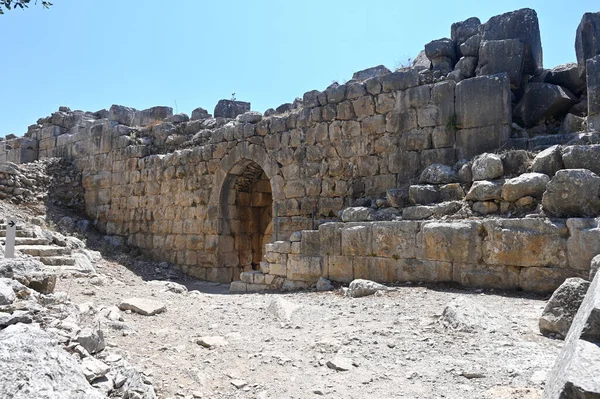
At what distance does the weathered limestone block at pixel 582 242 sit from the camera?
507cm

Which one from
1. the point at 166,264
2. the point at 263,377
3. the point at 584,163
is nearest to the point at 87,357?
the point at 263,377

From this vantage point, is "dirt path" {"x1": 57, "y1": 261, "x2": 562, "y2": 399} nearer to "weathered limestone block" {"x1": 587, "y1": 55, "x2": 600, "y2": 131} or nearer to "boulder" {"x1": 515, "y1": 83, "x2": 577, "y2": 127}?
"weathered limestone block" {"x1": 587, "y1": 55, "x2": 600, "y2": 131}

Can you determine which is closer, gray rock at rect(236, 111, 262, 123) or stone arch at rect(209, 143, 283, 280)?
gray rock at rect(236, 111, 262, 123)

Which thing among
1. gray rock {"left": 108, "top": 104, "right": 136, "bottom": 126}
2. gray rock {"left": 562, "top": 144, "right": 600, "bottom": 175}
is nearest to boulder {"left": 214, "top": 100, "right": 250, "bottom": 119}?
gray rock {"left": 108, "top": 104, "right": 136, "bottom": 126}

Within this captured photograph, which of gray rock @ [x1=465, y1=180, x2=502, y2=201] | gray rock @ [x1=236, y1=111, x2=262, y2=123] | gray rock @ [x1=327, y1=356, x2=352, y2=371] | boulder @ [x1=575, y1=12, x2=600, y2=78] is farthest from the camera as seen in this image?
gray rock @ [x1=236, y1=111, x2=262, y2=123]

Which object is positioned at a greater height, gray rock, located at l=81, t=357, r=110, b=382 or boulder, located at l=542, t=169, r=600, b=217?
boulder, located at l=542, t=169, r=600, b=217

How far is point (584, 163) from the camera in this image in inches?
228

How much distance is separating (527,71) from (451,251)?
12.8 ft

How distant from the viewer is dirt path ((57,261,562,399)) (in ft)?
10.4

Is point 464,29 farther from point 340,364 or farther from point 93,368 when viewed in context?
point 93,368

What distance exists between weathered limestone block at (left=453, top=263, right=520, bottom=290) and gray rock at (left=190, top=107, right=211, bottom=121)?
27.4 ft

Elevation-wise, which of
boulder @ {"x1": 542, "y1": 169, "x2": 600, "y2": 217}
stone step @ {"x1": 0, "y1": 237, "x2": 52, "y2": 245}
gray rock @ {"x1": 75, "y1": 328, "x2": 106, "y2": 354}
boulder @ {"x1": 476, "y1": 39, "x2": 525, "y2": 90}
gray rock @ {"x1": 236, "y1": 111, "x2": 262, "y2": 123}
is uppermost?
boulder @ {"x1": 476, "y1": 39, "x2": 525, "y2": 90}

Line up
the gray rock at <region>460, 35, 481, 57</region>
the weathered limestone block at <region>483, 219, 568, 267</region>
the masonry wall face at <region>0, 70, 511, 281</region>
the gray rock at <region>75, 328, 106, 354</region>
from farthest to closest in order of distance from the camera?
the gray rock at <region>460, 35, 481, 57</region> → the masonry wall face at <region>0, 70, 511, 281</region> → the weathered limestone block at <region>483, 219, 568, 267</region> → the gray rock at <region>75, 328, 106, 354</region>

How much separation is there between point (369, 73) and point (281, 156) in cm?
241
